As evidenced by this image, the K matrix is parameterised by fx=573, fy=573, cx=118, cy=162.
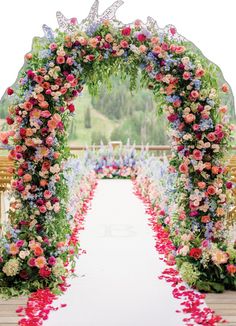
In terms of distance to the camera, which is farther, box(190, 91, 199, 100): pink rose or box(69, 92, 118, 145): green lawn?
box(69, 92, 118, 145): green lawn

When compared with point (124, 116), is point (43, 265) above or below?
below

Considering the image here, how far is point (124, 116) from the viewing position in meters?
19.3

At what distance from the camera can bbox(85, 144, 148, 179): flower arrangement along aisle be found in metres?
12.6

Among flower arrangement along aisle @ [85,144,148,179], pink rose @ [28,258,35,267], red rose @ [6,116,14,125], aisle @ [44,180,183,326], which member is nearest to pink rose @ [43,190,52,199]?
pink rose @ [28,258,35,267]

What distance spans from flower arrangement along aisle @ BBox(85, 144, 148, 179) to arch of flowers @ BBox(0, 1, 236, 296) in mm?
7750

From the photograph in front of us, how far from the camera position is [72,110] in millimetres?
4824

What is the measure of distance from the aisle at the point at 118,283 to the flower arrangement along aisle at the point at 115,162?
189 inches

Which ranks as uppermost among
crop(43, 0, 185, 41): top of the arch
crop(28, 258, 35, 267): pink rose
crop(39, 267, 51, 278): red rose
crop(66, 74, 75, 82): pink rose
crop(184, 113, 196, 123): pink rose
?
crop(43, 0, 185, 41): top of the arch

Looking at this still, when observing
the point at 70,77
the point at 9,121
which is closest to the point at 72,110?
the point at 70,77

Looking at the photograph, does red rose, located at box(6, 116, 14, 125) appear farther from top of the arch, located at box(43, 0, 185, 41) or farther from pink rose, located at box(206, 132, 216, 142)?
pink rose, located at box(206, 132, 216, 142)

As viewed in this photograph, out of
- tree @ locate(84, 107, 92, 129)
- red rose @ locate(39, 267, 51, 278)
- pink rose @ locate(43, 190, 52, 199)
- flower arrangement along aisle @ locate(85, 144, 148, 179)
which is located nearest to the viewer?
red rose @ locate(39, 267, 51, 278)

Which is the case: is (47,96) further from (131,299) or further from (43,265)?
(131,299)

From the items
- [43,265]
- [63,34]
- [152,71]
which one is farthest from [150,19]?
[43,265]

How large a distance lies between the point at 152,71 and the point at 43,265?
5.91 ft
